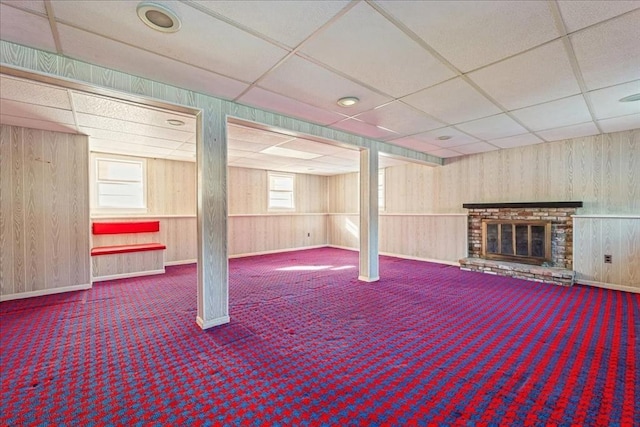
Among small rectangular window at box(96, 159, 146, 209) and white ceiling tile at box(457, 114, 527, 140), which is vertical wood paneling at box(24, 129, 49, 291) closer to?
small rectangular window at box(96, 159, 146, 209)

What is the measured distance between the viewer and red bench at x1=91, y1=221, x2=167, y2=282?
499cm

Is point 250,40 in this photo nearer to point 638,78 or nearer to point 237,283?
point 638,78

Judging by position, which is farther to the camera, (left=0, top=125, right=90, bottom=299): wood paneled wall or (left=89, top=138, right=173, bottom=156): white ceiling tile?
(left=89, top=138, right=173, bottom=156): white ceiling tile

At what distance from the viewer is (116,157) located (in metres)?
5.93

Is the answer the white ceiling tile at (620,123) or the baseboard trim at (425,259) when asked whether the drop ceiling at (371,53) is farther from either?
the baseboard trim at (425,259)

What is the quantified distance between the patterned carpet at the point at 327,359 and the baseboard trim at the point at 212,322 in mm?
94

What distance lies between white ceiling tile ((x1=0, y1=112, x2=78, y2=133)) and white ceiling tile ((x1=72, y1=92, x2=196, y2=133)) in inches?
35.3

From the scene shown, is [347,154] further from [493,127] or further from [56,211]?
[56,211]

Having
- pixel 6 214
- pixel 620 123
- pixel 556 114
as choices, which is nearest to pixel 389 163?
pixel 556 114

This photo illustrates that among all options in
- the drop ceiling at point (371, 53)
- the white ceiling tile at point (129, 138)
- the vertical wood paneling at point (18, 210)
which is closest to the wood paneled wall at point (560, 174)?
the drop ceiling at point (371, 53)

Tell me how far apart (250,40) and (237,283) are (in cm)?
378

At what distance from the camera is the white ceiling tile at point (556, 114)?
3.22m

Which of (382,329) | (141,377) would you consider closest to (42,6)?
(141,377)

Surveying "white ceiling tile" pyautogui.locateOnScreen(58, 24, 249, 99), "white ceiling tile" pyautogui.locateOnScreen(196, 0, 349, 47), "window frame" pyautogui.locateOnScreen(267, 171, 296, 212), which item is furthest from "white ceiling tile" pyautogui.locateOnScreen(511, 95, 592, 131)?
"window frame" pyautogui.locateOnScreen(267, 171, 296, 212)
